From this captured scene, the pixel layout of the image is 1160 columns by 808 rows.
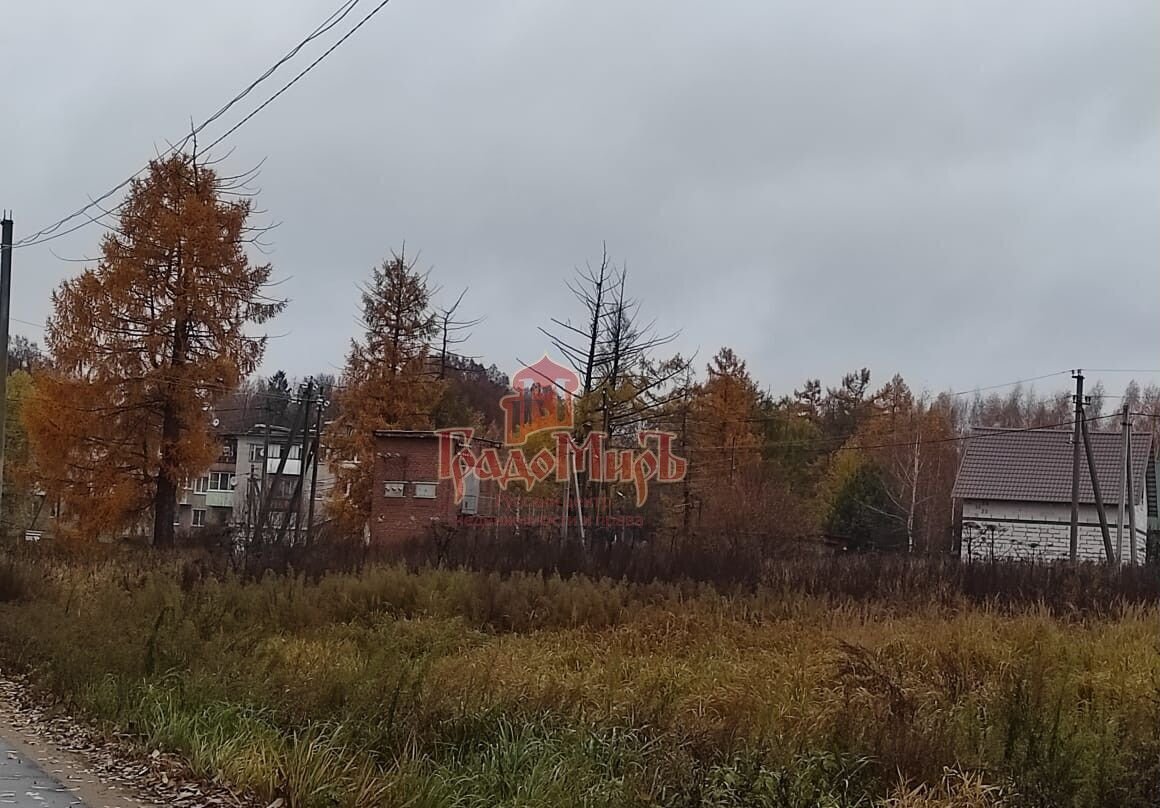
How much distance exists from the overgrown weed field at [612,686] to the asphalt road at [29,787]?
0.79 metres

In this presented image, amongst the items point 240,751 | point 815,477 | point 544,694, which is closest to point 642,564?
point 544,694

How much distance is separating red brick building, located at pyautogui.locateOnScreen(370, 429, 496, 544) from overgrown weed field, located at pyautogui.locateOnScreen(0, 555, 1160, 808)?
1641 cm

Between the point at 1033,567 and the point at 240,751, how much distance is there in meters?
14.6

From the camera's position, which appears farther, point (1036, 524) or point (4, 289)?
point (1036, 524)

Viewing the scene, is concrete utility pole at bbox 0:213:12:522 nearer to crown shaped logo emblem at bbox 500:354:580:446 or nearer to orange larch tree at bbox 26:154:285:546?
orange larch tree at bbox 26:154:285:546

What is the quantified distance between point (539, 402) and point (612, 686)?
26176mm

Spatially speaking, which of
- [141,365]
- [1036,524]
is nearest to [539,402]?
[141,365]

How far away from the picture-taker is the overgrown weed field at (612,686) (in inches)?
246

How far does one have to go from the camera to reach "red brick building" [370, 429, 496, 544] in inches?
1282

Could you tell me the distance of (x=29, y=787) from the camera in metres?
7.07

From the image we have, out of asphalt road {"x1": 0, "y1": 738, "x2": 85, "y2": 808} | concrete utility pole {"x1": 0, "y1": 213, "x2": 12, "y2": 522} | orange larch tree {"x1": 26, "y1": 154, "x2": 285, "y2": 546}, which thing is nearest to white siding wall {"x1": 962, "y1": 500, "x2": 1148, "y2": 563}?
orange larch tree {"x1": 26, "y1": 154, "x2": 285, "y2": 546}

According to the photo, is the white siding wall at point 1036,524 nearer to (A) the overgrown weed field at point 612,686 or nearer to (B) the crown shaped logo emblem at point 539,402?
→ (B) the crown shaped logo emblem at point 539,402

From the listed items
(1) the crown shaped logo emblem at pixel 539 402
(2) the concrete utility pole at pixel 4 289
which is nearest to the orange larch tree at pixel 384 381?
(1) the crown shaped logo emblem at pixel 539 402

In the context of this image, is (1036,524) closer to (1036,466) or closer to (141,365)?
(1036,466)
